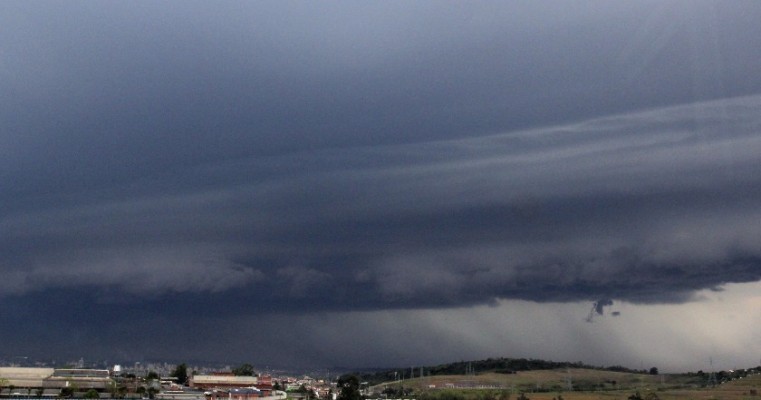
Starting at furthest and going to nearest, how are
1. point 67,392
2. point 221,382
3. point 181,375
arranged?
point 181,375
point 221,382
point 67,392

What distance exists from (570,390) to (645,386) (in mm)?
15031

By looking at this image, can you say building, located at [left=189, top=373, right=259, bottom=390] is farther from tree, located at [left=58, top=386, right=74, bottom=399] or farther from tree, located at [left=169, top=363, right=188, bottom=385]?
tree, located at [left=58, top=386, right=74, bottom=399]

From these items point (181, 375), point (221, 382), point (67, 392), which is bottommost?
point (67, 392)

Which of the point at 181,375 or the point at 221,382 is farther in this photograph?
the point at 181,375

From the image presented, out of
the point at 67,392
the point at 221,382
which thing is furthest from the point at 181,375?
the point at 67,392

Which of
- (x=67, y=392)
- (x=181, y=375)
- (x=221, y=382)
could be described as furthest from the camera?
(x=181, y=375)

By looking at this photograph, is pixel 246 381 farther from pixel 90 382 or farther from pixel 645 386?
pixel 645 386

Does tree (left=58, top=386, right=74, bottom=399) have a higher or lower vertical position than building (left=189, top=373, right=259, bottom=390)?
lower

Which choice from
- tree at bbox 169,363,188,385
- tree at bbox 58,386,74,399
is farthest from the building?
tree at bbox 58,386,74,399

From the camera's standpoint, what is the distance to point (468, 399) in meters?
158

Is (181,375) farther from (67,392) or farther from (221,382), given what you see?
(67,392)

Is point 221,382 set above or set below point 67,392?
above

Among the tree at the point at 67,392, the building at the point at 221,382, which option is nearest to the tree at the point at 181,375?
the building at the point at 221,382

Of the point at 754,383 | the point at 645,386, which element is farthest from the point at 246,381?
the point at 754,383
